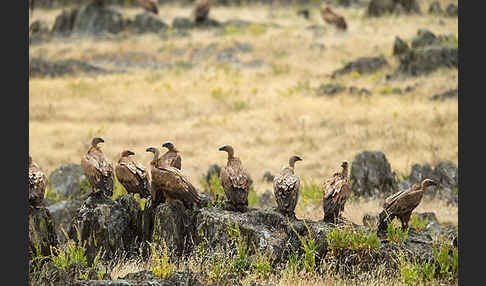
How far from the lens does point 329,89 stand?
29.0m

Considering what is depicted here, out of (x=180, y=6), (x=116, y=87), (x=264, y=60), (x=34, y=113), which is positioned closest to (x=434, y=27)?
(x=264, y=60)

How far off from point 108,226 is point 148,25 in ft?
118

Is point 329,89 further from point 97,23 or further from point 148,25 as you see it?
point 97,23

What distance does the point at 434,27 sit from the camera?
38969 mm

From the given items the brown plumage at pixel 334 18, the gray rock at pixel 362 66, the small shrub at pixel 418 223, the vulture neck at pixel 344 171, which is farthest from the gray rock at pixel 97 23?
the vulture neck at pixel 344 171

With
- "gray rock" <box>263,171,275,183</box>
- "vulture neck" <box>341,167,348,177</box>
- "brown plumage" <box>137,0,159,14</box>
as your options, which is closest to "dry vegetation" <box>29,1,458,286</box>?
"gray rock" <box>263,171,275,183</box>

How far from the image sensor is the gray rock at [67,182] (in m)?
16.9

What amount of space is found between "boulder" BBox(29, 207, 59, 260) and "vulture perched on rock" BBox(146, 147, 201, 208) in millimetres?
1570

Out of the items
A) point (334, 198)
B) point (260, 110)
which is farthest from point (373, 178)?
point (260, 110)

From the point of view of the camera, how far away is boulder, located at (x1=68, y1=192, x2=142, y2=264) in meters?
9.55

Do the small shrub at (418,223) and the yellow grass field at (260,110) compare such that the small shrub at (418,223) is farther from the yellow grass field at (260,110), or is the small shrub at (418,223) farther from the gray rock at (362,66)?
the gray rock at (362,66)

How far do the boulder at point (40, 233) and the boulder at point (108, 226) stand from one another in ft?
1.05

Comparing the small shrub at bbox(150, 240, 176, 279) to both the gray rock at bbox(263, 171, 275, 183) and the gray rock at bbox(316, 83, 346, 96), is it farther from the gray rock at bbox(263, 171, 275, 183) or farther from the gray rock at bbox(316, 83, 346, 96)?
the gray rock at bbox(316, 83, 346, 96)

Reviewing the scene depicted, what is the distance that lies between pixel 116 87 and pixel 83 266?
23.2 metres
